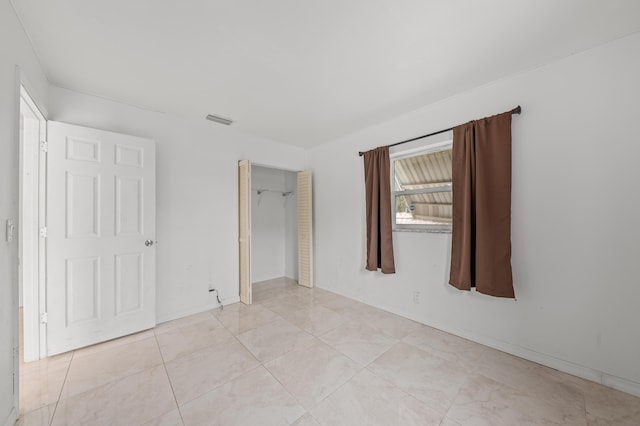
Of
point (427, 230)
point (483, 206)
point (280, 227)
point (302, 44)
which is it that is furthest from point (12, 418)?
point (280, 227)

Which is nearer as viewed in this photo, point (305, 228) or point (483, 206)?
point (483, 206)

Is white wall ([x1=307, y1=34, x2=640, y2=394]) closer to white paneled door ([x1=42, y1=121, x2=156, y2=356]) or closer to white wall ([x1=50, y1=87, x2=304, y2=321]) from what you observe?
white wall ([x1=50, y1=87, x2=304, y2=321])

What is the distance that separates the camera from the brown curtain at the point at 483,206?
2.08 m

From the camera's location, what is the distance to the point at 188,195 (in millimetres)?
3010

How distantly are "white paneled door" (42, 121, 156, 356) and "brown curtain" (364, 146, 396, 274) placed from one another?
2.53 m

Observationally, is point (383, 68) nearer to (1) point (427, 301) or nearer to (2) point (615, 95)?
(2) point (615, 95)

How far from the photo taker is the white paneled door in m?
2.15

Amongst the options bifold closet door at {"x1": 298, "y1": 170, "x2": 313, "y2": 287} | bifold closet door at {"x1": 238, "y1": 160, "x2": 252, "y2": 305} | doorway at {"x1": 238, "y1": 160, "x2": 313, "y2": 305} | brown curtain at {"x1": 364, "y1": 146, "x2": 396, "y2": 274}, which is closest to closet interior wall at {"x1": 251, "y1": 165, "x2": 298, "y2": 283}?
doorway at {"x1": 238, "y1": 160, "x2": 313, "y2": 305}

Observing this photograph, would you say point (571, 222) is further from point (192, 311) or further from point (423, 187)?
point (192, 311)

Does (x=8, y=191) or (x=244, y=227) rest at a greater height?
(x=8, y=191)

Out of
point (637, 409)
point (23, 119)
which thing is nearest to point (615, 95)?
point (637, 409)

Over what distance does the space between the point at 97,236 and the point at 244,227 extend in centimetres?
151

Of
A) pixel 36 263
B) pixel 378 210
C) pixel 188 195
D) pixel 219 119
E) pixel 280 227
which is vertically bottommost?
pixel 36 263

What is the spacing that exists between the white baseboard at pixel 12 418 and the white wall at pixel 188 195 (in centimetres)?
132
